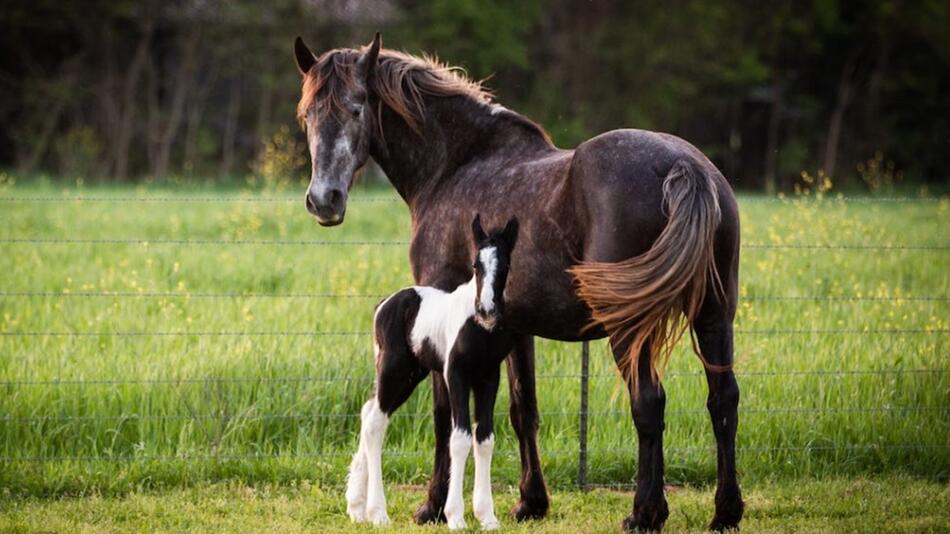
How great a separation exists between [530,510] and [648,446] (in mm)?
1076

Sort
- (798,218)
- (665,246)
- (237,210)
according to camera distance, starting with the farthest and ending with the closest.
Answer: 1. (237,210)
2. (798,218)
3. (665,246)

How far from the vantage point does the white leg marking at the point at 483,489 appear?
570 cm

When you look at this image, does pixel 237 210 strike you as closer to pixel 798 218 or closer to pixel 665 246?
pixel 798 218

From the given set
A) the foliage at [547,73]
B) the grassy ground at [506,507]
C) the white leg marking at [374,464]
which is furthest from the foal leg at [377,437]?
the foliage at [547,73]

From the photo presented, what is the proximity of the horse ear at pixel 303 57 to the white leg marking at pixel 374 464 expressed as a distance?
6.31 feet

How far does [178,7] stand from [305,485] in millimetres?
23862

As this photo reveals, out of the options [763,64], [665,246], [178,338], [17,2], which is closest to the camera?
[665,246]

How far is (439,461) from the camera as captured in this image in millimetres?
6129

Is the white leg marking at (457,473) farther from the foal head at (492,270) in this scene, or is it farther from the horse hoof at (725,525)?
the horse hoof at (725,525)

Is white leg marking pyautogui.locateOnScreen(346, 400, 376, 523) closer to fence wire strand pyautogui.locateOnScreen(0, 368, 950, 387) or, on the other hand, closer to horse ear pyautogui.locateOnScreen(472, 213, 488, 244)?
horse ear pyautogui.locateOnScreen(472, 213, 488, 244)

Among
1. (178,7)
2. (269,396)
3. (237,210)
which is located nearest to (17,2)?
(178,7)

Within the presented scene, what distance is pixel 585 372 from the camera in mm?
6984

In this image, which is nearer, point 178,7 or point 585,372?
point 585,372

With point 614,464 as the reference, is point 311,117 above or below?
above
